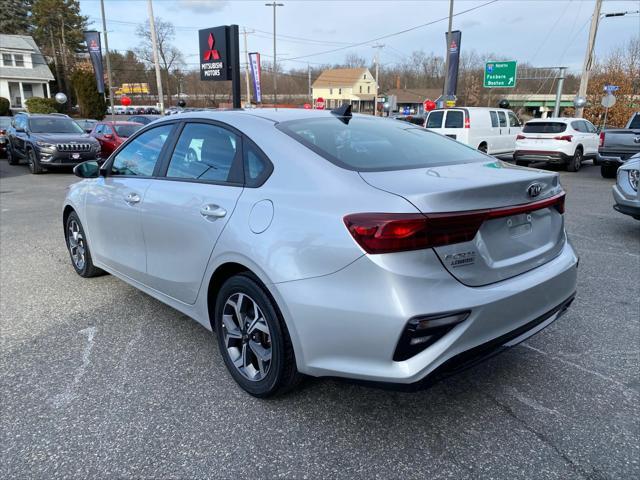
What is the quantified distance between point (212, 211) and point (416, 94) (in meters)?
88.4

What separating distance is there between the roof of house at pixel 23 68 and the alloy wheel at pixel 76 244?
5748 centimetres

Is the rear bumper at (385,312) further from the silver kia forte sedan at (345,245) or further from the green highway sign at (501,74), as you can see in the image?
the green highway sign at (501,74)

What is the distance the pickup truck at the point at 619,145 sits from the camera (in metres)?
12.0

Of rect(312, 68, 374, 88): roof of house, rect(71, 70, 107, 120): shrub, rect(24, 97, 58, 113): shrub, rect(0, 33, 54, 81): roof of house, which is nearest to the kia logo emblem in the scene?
rect(24, 97, 58, 113): shrub

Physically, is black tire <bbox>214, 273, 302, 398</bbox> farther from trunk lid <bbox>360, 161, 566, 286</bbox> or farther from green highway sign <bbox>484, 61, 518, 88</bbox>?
green highway sign <bbox>484, 61, 518, 88</bbox>

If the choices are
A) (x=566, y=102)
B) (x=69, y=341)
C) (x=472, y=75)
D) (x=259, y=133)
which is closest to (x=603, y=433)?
(x=259, y=133)

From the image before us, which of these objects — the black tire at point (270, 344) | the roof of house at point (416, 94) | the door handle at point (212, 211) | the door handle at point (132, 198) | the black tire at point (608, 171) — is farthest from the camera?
the roof of house at point (416, 94)

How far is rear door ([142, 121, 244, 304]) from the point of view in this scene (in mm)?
2773

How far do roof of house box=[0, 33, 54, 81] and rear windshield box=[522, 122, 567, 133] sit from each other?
5507 cm

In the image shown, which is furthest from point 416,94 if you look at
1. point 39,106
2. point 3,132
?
point 3,132

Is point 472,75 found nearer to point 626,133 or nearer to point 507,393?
point 626,133

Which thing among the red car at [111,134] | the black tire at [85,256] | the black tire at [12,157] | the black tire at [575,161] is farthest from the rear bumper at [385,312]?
the black tire at [12,157]

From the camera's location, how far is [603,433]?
244 centimetres

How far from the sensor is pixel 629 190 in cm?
613
